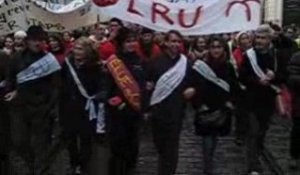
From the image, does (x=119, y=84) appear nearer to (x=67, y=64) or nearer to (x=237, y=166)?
(x=67, y=64)

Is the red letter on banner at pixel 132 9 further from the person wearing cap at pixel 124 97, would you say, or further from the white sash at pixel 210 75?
the white sash at pixel 210 75

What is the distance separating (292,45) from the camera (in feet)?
53.3

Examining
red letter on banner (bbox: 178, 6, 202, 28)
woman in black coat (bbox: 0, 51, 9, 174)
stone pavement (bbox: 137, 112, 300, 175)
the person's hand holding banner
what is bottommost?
stone pavement (bbox: 137, 112, 300, 175)

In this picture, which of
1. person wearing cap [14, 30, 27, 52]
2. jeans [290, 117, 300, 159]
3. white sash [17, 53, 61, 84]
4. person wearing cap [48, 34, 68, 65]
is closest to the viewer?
white sash [17, 53, 61, 84]

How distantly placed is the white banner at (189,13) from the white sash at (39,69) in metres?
1.20

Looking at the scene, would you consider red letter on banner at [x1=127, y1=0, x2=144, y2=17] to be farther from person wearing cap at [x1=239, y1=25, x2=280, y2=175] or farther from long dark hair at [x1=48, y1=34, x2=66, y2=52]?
long dark hair at [x1=48, y1=34, x2=66, y2=52]

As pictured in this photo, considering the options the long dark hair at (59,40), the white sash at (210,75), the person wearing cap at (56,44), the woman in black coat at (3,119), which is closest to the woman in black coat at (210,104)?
the white sash at (210,75)

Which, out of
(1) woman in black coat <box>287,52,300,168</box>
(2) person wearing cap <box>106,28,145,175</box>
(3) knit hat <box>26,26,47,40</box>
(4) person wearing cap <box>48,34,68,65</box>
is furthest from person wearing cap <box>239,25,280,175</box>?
(4) person wearing cap <box>48,34,68,65</box>

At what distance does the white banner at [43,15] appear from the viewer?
41.6 feet

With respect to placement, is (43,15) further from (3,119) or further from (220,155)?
(220,155)

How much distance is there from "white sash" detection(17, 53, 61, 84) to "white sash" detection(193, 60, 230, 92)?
5.67 feet

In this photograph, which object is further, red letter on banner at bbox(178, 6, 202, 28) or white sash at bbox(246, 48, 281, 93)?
white sash at bbox(246, 48, 281, 93)

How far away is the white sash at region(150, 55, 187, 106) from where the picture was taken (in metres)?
11.3

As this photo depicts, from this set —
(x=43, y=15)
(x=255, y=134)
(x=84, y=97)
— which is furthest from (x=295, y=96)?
(x=43, y=15)
